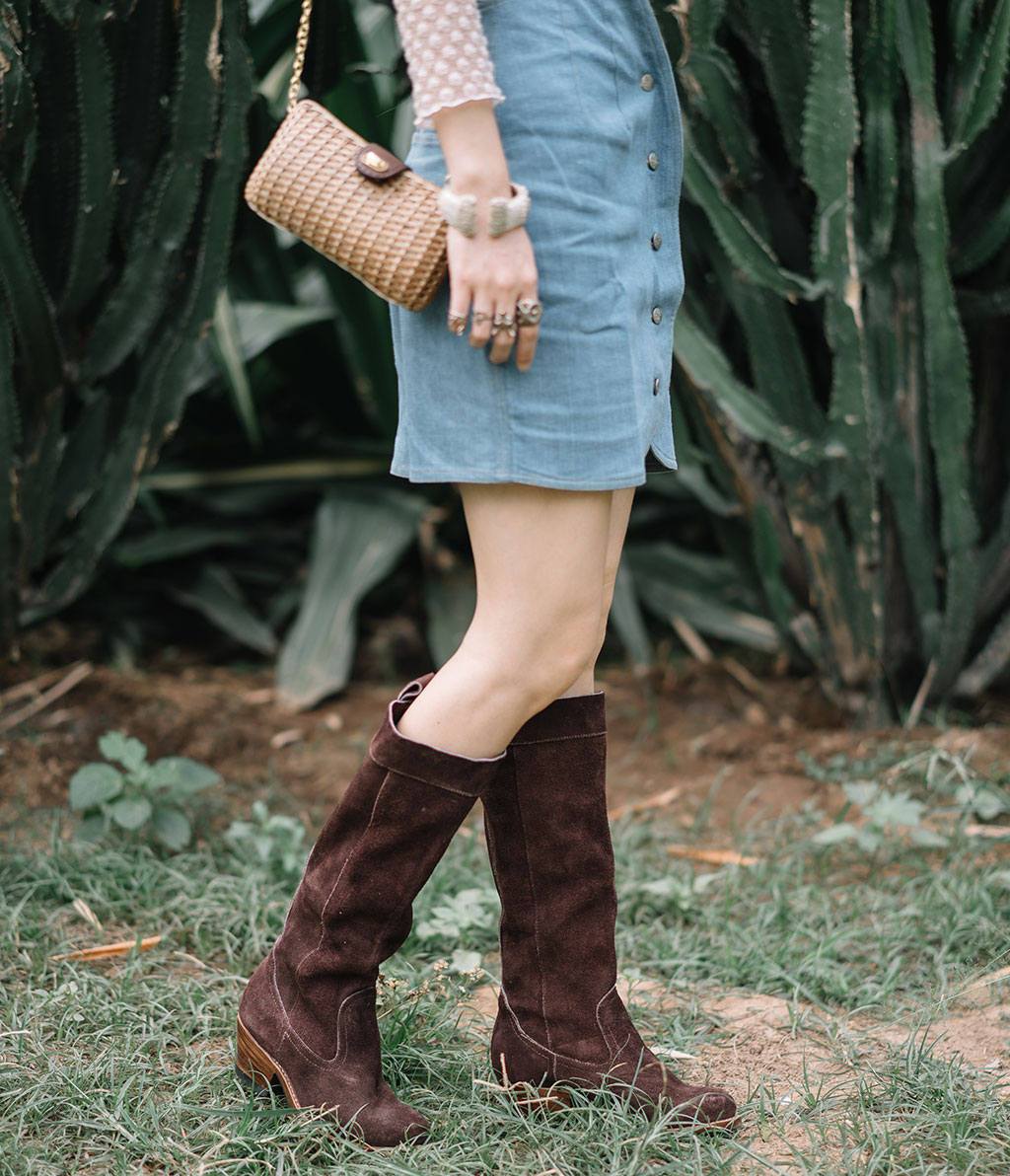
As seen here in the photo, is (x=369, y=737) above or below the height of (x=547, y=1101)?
below

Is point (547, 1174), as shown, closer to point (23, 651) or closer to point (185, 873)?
point (185, 873)

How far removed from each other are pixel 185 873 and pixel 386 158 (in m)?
1.38

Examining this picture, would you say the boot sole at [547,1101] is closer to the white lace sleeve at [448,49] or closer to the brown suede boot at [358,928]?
the brown suede boot at [358,928]

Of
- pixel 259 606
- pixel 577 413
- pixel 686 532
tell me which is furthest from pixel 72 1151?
pixel 686 532

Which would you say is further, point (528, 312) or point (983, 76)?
point (983, 76)

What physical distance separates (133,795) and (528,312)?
1356 millimetres

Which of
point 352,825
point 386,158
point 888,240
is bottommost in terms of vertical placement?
point 352,825

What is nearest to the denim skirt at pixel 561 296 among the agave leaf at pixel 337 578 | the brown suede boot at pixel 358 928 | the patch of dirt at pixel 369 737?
the brown suede boot at pixel 358 928

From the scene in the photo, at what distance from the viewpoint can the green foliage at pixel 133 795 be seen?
2.22 metres

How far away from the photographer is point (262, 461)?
3.65 m

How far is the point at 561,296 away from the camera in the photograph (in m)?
1.31

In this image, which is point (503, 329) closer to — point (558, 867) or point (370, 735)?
point (558, 867)

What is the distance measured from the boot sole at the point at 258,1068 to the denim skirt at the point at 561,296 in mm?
710

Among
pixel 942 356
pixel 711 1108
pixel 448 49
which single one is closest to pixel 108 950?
pixel 711 1108
